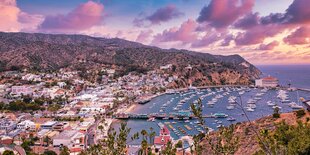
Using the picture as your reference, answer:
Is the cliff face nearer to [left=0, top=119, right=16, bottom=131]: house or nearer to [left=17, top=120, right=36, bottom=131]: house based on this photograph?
[left=0, top=119, right=16, bottom=131]: house

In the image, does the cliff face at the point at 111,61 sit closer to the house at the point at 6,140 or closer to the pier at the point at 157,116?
the pier at the point at 157,116

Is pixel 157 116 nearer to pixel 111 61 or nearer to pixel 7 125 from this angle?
pixel 7 125

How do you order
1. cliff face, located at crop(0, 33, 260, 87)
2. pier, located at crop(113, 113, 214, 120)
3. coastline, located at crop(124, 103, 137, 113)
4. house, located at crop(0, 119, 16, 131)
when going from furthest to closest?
cliff face, located at crop(0, 33, 260, 87) < coastline, located at crop(124, 103, 137, 113) < pier, located at crop(113, 113, 214, 120) < house, located at crop(0, 119, 16, 131)

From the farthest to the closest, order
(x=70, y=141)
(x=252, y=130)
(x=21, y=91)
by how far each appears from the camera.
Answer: (x=21, y=91) → (x=70, y=141) → (x=252, y=130)

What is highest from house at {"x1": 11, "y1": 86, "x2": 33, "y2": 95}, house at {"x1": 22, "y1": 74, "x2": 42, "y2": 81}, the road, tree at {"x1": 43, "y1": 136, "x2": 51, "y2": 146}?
house at {"x1": 22, "y1": 74, "x2": 42, "y2": 81}

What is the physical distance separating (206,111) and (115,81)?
1731 inches

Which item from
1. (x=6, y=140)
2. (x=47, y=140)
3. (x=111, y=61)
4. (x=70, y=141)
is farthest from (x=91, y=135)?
(x=111, y=61)

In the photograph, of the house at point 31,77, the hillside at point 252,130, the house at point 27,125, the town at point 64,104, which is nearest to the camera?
the hillside at point 252,130

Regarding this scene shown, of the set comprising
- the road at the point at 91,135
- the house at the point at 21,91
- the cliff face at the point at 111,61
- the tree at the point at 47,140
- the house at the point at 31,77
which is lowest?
the road at the point at 91,135

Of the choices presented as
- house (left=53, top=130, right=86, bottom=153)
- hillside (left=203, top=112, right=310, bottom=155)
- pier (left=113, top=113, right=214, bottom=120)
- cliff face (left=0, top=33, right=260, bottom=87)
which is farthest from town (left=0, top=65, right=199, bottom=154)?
hillside (left=203, top=112, right=310, bottom=155)

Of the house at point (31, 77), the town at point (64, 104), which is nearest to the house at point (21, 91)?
the town at point (64, 104)

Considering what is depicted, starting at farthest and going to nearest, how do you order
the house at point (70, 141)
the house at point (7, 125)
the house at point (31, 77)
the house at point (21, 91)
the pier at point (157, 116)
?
the house at point (31, 77) → the house at point (21, 91) → the pier at point (157, 116) → the house at point (7, 125) → the house at point (70, 141)

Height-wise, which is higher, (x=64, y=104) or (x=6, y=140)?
(x=64, y=104)

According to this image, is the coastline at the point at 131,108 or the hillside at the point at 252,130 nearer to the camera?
the hillside at the point at 252,130
